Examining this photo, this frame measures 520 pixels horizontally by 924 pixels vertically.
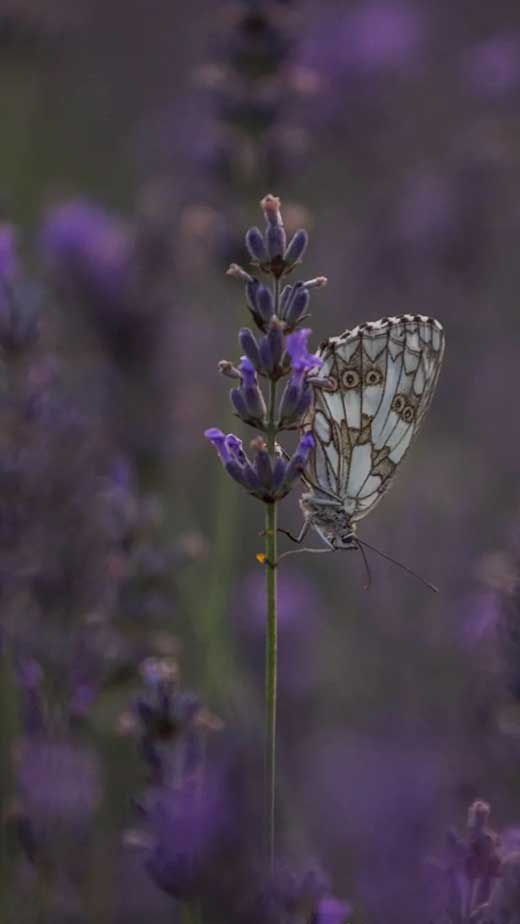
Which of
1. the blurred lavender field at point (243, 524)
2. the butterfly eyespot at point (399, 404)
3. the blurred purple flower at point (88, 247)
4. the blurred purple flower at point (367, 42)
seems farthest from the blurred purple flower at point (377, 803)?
the blurred purple flower at point (367, 42)

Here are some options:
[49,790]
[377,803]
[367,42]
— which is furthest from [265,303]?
[367,42]

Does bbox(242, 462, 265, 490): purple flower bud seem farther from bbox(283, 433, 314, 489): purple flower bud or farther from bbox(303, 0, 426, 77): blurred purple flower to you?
bbox(303, 0, 426, 77): blurred purple flower

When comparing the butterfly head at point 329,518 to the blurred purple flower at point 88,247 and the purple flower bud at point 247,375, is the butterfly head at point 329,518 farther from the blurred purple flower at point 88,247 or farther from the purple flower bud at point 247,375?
the blurred purple flower at point 88,247

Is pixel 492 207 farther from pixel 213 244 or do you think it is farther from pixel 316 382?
pixel 316 382

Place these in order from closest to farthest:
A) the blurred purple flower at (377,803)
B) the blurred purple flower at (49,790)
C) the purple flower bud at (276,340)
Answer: the purple flower bud at (276,340), the blurred purple flower at (49,790), the blurred purple flower at (377,803)

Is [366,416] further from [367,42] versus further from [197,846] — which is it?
[367,42]

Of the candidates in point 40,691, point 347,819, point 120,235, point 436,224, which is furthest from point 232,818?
point 436,224

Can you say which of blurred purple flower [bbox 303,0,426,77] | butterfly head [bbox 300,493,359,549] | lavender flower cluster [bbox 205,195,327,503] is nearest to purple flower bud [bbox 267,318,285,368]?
lavender flower cluster [bbox 205,195,327,503]
